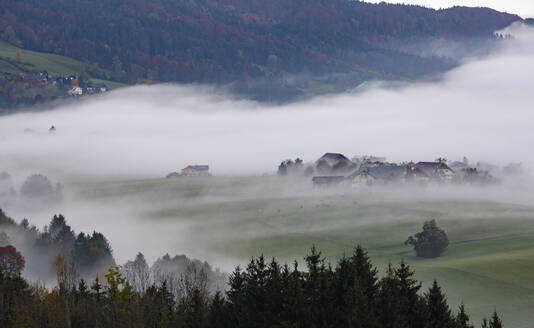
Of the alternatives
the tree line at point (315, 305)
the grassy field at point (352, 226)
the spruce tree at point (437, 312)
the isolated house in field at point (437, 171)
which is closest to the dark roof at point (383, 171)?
the isolated house in field at point (437, 171)

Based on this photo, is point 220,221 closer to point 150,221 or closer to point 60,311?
point 150,221

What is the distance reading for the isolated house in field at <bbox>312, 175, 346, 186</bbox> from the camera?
15538 cm

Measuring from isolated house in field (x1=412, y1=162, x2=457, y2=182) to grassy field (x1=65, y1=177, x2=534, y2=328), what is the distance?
14.8 meters

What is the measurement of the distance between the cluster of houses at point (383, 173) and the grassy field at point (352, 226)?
8.14 m

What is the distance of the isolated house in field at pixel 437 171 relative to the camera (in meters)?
164

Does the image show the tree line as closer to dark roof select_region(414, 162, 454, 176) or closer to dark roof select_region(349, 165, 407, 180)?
dark roof select_region(349, 165, 407, 180)

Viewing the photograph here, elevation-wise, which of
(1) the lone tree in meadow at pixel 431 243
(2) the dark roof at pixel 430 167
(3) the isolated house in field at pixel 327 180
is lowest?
(1) the lone tree in meadow at pixel 431 243

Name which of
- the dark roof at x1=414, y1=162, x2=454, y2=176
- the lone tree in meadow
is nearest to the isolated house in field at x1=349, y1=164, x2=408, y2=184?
the dark roof at x1=414, y1=162, x2=454, y2=176

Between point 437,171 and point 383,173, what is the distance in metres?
17.2

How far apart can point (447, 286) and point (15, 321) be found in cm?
4176

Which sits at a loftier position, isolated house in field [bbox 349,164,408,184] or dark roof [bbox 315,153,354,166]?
dark roof [bbox 315,153,354,166]

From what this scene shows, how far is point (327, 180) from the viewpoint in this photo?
15662 cm

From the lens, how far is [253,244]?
337 feet

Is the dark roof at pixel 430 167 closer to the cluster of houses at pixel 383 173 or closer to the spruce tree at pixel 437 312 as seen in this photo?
the cluster of houses at pixel 383 173
